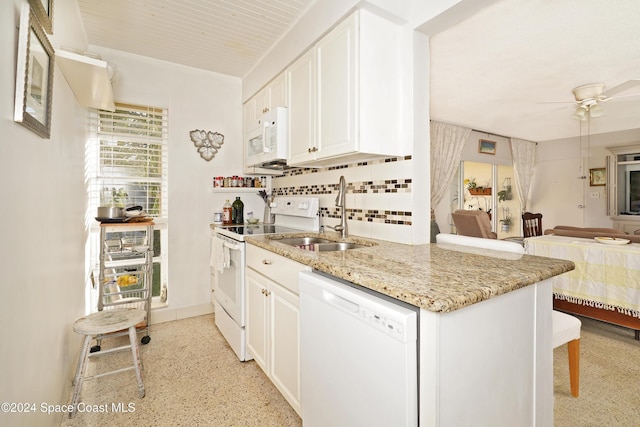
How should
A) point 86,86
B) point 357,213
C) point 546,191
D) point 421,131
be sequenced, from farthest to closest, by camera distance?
point 546,191
point 357,213
point 86,86
point 421,131

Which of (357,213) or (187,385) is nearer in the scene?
(187,385)

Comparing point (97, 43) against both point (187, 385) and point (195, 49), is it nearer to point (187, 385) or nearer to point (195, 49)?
point (195, 49)

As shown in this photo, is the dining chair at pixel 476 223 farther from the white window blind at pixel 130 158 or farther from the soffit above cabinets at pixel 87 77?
the soffit above cabinets at pixel 87 77

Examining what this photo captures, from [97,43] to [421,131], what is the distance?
2.86 m

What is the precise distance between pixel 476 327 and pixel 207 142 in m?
3.04

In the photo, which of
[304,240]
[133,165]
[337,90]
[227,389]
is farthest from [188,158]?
[227,389]

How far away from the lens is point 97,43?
266 centimetres

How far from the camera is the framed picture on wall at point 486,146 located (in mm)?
5707

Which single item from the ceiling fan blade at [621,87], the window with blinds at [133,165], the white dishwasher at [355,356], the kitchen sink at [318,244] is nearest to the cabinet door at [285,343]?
the white dishwasher at [355,356]

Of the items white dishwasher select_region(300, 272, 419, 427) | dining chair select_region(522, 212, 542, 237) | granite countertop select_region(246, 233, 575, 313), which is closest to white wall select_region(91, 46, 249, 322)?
granite countertop select_region(246, 233, 575, 313)

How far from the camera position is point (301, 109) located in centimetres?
221

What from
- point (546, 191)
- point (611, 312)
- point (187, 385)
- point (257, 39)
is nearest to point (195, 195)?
point (257, 39)

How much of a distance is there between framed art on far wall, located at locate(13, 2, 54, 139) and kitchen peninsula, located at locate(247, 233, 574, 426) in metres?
1.15

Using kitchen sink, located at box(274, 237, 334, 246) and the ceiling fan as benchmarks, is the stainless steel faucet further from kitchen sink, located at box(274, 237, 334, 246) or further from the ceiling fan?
the ceiling fan
